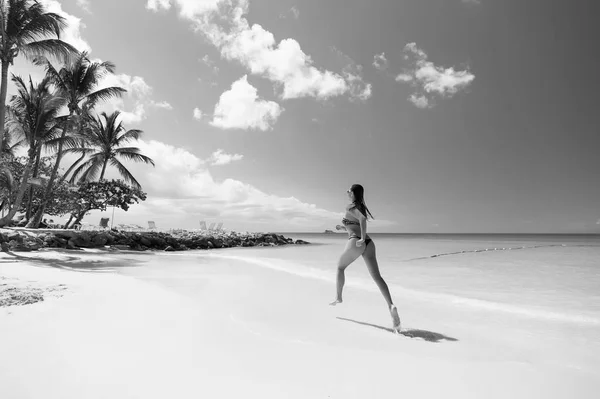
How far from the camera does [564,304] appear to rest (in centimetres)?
543

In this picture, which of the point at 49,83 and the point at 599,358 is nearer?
the point at 599,358

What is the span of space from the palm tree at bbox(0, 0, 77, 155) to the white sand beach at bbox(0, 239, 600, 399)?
14.0 meters

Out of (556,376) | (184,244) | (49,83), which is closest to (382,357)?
(556,376)

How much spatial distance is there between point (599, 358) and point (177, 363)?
4006 millimetres

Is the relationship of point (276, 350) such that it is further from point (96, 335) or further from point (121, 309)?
point (121, 309)

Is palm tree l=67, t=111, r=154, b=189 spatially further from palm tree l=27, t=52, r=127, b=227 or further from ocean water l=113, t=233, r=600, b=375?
ocean water l=113, t=233, r=600, b=375

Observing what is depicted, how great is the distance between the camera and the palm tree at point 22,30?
1248 centimetres

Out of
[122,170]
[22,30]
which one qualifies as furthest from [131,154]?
[22,30]

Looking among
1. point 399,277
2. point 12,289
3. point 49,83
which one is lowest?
point 399,277

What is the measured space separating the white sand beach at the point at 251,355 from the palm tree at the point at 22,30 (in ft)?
45.9

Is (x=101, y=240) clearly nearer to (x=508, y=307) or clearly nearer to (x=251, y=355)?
(x=251, y=355)

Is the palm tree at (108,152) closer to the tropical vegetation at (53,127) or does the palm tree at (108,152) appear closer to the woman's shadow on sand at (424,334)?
the tropical vegetation at (53,127)

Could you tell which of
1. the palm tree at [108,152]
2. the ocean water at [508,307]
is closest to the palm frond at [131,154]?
the palm tree at [108,152]

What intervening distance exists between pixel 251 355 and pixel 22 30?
17509 mm
